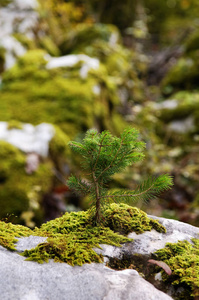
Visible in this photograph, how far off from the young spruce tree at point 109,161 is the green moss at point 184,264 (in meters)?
0.38

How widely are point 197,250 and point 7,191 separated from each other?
9.41 ft

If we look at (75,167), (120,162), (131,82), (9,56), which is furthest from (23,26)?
(120,162)

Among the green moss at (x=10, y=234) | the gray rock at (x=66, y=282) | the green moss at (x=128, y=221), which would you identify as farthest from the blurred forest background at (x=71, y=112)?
the gray rock at (x=66, y=282)

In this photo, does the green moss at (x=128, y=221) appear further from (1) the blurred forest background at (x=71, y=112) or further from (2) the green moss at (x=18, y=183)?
(2) the green moss at (x=18, y=183)

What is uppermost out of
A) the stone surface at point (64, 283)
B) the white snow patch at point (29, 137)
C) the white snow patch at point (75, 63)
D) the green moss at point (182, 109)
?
the green moss at point (182, 109)

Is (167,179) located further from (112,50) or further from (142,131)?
(112,50)

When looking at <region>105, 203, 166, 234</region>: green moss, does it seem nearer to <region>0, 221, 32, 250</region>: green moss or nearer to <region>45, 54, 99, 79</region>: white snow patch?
<region>0, 221, 32, 250</region>: green moss

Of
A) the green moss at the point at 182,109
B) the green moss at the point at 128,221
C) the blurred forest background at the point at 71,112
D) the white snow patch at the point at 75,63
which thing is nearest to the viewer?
the green moss at the point at 128,221

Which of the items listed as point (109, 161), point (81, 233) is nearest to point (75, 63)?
point (109, 161)

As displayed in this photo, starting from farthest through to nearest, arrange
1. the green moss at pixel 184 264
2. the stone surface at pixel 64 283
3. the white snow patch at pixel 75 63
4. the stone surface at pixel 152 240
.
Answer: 1. the white snow patch at pixel 75 63
2. the stone surface at pixel 152 240
3. the green moss at pixel 184 264
4. the stone surface at pixel 64 283

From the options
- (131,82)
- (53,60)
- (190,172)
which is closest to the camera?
(190,172)

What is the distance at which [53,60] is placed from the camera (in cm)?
654

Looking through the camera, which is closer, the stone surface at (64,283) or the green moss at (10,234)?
the stone surface at (64,283)

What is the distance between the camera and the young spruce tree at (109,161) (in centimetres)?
156
